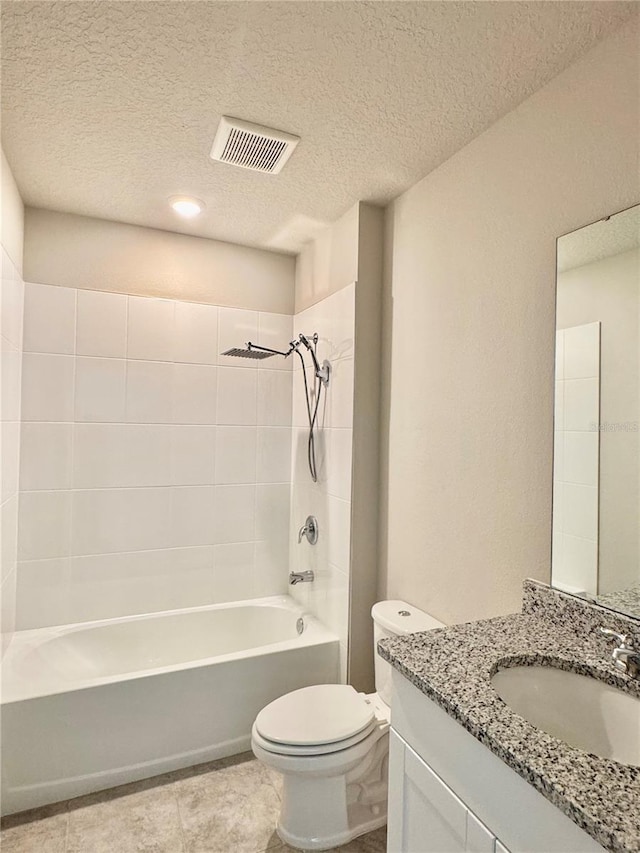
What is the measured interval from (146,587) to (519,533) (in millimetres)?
1980

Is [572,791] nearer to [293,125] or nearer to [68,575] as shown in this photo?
[293,125]

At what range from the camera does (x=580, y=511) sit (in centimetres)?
137

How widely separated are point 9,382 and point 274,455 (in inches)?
55.2

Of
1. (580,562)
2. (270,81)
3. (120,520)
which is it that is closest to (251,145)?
(270,81)

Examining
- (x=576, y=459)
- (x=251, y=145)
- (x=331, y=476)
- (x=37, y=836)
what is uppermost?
(x=251, y=145)

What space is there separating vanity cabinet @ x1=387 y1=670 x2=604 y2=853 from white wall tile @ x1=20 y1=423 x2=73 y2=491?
200 cm

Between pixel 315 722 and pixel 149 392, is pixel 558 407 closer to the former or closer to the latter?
pixel 315 722

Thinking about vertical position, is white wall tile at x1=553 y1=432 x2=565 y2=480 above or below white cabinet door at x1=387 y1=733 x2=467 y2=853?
above

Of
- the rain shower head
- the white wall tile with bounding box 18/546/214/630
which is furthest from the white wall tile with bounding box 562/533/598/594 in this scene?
the white wall tile with bounding box 18/546/214/630

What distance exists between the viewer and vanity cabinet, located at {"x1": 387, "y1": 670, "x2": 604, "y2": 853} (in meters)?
0.78

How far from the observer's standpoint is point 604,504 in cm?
132

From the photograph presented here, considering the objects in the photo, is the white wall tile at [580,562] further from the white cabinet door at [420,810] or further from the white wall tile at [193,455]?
the white wall tile at [193,455]

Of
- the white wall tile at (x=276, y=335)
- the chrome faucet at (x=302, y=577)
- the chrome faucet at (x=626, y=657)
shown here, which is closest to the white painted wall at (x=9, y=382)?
the white wall tile at (x=276, y=335)

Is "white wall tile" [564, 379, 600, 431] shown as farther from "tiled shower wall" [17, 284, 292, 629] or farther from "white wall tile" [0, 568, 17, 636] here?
"white wall tile" [0, 568, 17, 636]
